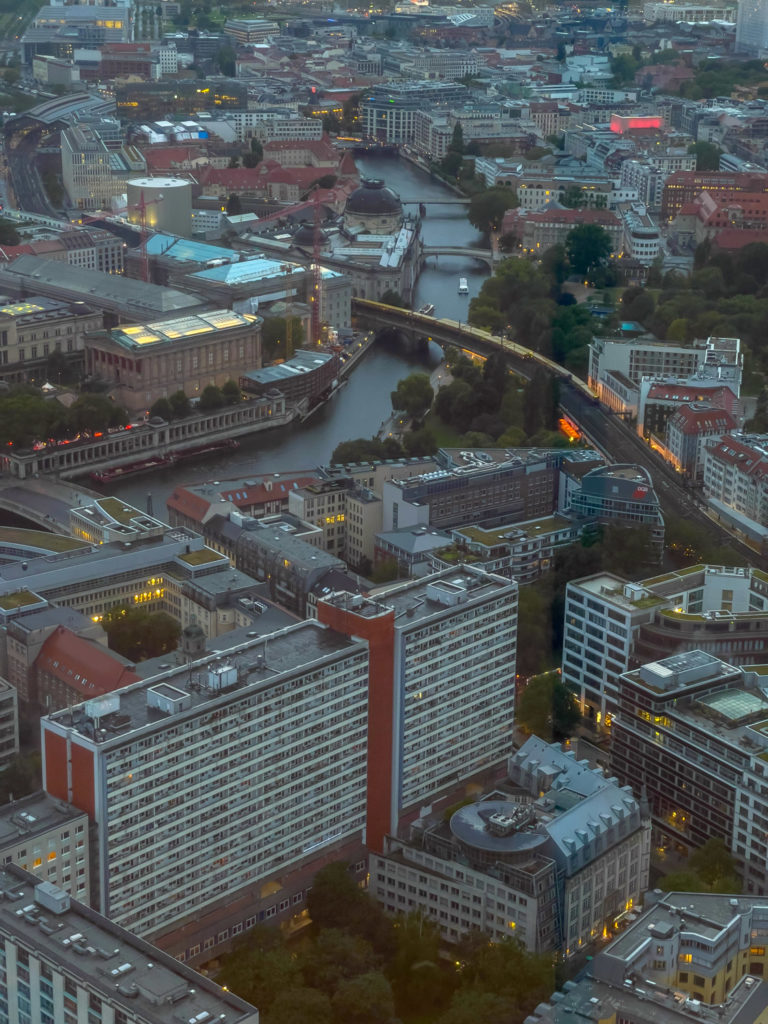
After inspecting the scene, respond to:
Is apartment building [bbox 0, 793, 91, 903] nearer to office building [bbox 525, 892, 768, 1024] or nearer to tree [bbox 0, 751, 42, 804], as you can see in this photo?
tree [bbox 0, 751, 42, 804]

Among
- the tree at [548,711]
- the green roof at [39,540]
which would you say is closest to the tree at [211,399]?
the green roof at [39,540]

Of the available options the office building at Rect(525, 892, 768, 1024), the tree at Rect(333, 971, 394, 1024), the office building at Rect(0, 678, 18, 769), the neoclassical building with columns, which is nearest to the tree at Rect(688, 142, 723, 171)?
the neoclassical building with columns

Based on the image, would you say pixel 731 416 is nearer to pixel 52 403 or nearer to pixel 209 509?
pixel 209 509

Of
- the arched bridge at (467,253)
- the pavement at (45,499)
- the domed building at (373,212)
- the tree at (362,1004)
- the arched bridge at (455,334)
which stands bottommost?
the pavement at (45,499)

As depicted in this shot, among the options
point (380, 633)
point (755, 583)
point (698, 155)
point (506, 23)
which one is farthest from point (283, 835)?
point (506, 23)

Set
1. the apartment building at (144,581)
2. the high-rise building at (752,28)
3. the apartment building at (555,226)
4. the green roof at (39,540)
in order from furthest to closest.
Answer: the high-rise building at (752,28) < the apartment building at (555,226) < the green roof at (39,540) < the apartment building at (144,581)

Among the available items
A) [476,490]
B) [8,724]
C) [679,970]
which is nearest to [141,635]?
[8,724]

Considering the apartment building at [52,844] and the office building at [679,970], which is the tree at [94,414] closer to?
the apartment building at [52,844]
